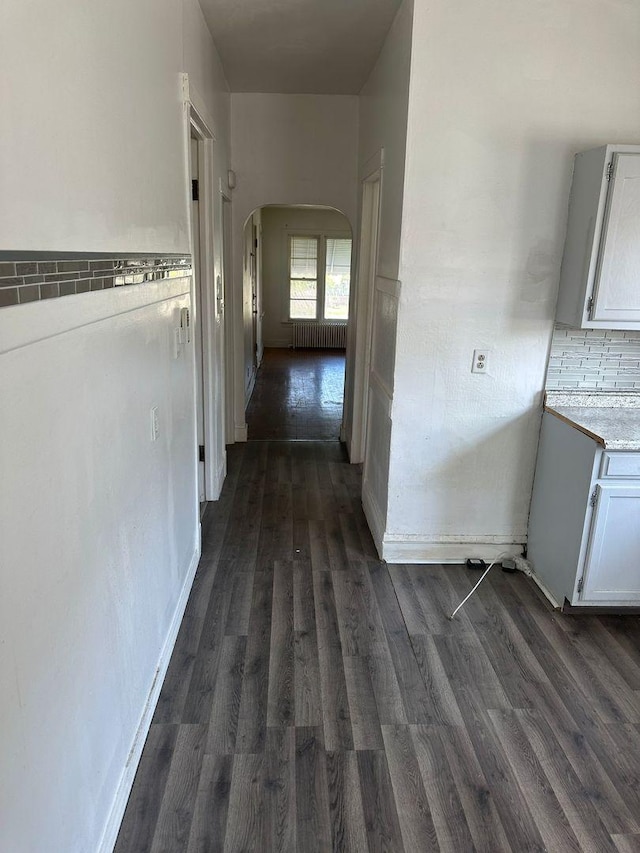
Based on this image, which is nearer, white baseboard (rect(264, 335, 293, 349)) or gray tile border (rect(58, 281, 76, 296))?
gray tile border (rect(58, 281, 76, 296))

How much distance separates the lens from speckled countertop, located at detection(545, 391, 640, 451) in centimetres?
252

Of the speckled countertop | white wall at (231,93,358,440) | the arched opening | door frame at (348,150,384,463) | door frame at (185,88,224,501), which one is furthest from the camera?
the arched opening

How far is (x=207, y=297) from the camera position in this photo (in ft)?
11.9

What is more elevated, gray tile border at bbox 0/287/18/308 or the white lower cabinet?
gray tile border at bbox 0/287/18/308

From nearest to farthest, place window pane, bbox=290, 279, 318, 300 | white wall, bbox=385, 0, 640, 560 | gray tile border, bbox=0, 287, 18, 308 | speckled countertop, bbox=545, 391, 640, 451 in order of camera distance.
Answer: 1. gray tile border, bbox=0, 287, 18, 308
2. speckled countertop, bbox=545, 391, 640, 451
3. white wall, bbox=385, 0, 640, 560
4. window pane, bbox=290, 279, 318, 300

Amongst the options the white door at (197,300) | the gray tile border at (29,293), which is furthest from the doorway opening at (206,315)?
the gray tile border at (29,293)

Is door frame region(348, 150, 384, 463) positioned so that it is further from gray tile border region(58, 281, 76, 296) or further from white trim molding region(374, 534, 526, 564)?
gray tile border region(58, 281, 76, 296)

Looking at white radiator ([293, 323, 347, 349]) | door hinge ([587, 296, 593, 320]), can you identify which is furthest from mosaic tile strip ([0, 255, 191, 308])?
white radiator ([293, 323, 347, 349])

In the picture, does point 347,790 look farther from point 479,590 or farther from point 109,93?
point 109,93

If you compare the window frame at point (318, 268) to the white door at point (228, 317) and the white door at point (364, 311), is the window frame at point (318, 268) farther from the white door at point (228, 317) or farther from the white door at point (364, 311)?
the white door at point (364, 311)

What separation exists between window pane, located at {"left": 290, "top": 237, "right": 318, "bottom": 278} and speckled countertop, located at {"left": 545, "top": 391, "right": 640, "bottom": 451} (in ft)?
27.6

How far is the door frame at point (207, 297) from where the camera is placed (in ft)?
11.2

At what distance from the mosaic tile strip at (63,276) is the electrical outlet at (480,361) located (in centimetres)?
166

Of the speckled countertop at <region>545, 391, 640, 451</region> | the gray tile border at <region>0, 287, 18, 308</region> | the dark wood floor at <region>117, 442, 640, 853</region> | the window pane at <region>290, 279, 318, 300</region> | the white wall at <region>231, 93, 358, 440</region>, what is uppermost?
the white wall at <region>231, 93, 358, 440</region>
